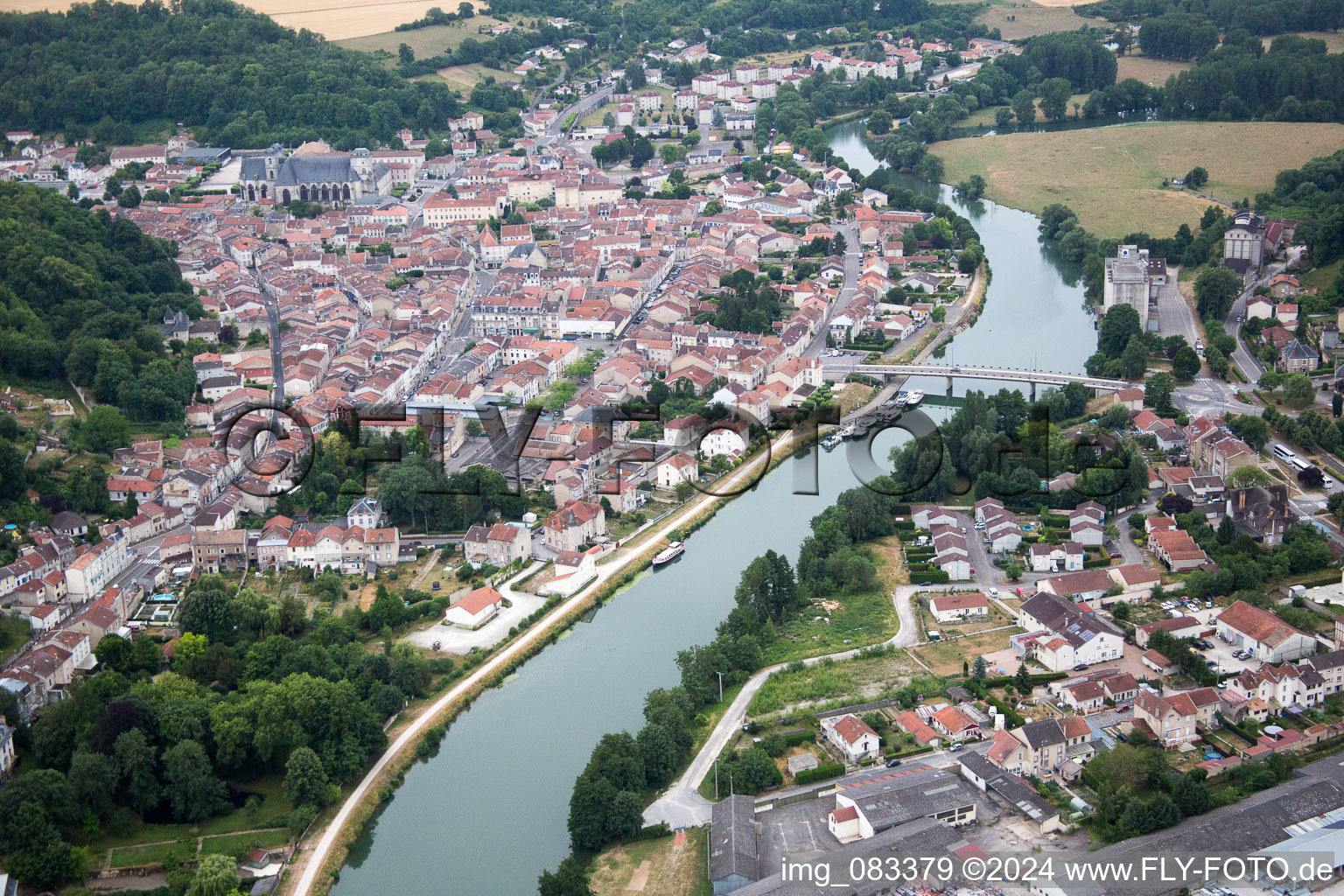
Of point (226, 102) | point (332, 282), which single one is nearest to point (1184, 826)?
point (332, 282)

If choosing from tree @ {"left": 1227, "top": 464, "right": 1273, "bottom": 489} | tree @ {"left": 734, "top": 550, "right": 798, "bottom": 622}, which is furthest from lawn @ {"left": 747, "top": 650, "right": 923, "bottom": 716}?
tree @ {"left": 1227, "top": 464, "right": 1273, "bottom": 489}

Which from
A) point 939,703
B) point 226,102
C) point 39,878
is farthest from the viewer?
point 226,102

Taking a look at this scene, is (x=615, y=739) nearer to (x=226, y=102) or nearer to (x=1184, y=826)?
(x=1184, y=826)

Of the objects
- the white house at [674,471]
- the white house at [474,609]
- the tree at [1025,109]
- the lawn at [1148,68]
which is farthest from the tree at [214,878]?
the lawn at [1148,68]

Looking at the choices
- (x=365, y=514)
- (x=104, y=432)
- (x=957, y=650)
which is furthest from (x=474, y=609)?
(x=104, y=432)

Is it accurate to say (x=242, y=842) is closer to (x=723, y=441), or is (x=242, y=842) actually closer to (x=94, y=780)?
(x=94, y=780)

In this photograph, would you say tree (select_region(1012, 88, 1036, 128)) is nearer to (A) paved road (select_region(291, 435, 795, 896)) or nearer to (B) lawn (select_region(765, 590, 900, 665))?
(A) paved road (select_region(291, 435, 795, 896))
